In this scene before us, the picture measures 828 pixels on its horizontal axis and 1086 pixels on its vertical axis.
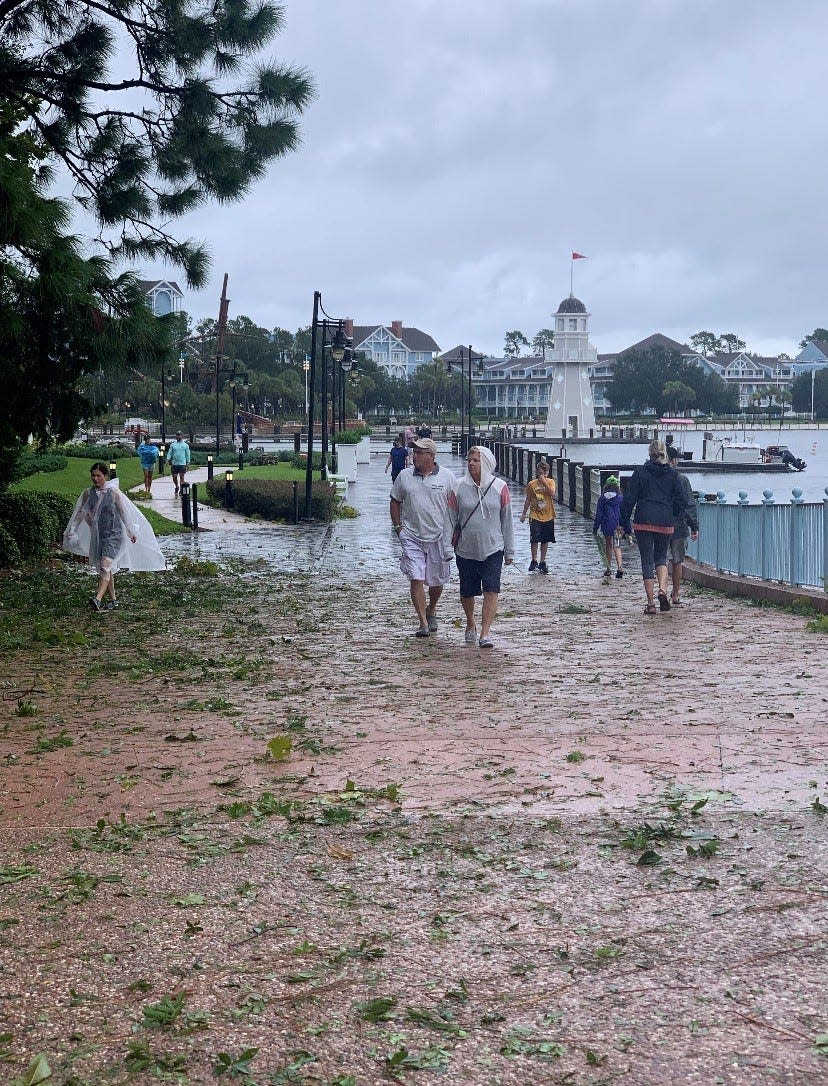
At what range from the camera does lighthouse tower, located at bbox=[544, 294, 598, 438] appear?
125m

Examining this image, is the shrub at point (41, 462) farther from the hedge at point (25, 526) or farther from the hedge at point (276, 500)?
the hedge at point (25, 526)

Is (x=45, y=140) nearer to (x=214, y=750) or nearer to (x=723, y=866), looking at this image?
(x=214, y=750)

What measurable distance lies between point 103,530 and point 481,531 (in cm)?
421

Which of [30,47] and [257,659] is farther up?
[30,47]

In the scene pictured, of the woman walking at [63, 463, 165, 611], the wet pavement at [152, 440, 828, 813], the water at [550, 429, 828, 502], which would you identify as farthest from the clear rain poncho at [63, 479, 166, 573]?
the water at [550, 429, 828, 502]

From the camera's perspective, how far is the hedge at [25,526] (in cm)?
1750

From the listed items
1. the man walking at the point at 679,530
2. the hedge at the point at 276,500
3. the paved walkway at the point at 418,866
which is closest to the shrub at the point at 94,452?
the hedge at the point at 276,500

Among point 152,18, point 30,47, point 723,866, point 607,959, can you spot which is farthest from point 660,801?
point 30,47

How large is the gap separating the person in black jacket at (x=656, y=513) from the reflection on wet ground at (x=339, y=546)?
475 cm

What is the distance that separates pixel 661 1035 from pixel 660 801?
2.35 m

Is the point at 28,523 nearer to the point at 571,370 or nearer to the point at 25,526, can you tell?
the point at 25,526

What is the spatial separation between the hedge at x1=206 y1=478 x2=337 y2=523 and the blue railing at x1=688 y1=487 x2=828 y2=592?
1157 cm

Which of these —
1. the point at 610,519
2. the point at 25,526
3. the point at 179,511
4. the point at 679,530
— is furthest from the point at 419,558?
the point at 179,511

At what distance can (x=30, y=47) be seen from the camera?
14.5 m
